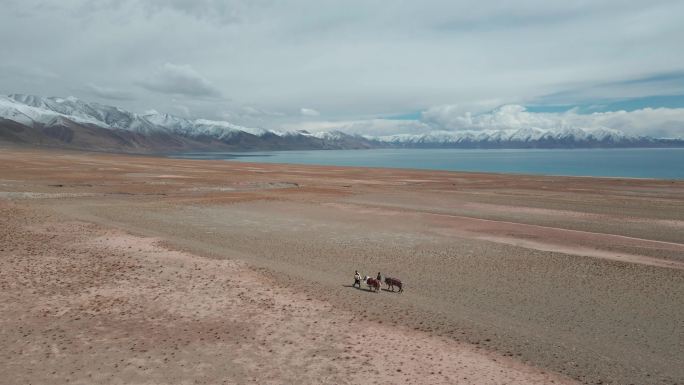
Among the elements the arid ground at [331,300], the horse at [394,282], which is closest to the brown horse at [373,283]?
the horse at [394,282]

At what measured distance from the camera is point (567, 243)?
2977cm

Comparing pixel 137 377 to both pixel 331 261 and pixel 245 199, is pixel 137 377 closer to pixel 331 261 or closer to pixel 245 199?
pixel 331 261

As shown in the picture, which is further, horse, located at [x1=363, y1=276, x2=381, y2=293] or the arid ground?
horse, located at [x1=363, y1=276, x2=381, y2=293]

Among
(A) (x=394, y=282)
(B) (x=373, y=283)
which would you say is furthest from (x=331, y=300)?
(A) (x=394, y=282)

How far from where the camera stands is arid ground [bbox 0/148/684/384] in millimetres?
12469

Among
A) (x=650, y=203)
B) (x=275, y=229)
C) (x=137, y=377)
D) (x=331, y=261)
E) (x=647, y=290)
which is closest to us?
(x=137, y=377)

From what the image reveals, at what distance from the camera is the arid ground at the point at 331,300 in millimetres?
12469

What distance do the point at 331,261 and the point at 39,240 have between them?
1744cm

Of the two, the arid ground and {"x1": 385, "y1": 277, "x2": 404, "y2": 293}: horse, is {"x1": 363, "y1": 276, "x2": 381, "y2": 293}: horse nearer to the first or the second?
{"x1": 385, "y1": 277, "x2": 404, "y2": 293}: horse

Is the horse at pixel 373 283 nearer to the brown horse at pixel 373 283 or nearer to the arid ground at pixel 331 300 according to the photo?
the brown horse at pixel 373 283

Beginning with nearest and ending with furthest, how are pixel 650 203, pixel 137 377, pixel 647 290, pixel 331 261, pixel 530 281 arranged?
pixel 137 377
pixel 647 290
pixel 530 281
pixel 331 261
pixel 650 203

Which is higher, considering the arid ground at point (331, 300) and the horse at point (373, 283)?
the horse at point (373, 283)

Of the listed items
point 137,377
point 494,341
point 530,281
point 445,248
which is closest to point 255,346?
point 137,377

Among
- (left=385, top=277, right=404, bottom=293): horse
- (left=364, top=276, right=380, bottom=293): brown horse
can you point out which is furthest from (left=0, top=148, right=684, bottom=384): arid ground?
(left=364, top=276, right=380, bottom=293): brown horse
